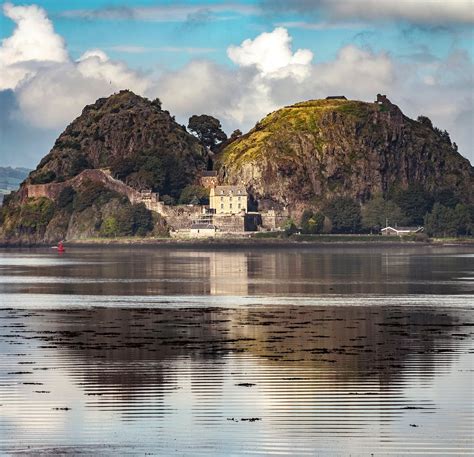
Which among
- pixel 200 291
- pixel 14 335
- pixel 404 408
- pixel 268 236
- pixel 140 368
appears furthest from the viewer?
pixel 268 236

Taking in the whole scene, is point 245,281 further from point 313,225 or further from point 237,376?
point 313,225

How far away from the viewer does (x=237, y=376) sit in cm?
2750

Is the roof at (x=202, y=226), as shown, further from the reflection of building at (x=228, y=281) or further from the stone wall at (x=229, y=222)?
the reflection of building at (x=228, y=281)

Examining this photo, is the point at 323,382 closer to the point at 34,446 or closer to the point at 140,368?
the point at 140,368

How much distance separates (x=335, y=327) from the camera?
40.1 m

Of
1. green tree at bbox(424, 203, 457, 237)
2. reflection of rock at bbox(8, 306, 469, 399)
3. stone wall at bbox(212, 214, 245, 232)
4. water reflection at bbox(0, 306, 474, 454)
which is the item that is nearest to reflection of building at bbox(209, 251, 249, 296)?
reflection of rock at bbox(8, 306, 469, 399)

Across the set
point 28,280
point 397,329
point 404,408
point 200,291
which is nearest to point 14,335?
point 397,329

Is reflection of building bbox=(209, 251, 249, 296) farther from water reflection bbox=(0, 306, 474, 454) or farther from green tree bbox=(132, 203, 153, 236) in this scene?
green tree bbox=(132, 203, 153, 236)

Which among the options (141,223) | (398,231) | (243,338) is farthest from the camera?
(141,223)

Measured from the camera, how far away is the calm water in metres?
20.4

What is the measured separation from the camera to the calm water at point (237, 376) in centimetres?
2039

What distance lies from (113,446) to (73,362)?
1051cm

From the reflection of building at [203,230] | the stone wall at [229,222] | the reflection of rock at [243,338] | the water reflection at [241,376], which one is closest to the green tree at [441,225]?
the stone wall at [229,222]

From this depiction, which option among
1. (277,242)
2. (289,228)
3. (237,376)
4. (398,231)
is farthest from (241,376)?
(398,231)
